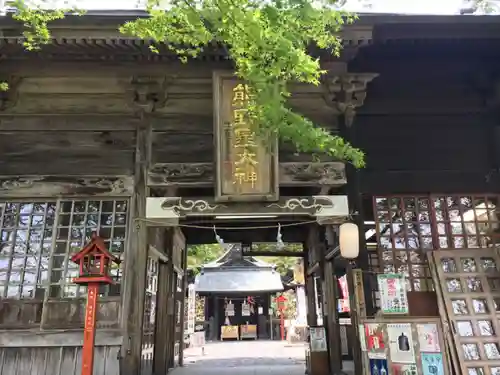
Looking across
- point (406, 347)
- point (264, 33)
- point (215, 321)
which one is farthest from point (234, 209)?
point (215, 321)

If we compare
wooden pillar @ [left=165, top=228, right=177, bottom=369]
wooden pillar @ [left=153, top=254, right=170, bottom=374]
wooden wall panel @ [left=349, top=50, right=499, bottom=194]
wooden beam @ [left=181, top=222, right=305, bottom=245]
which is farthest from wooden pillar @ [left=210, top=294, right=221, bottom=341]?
wooden wall panel @ [left=349, top=50, right=499, bottom=194]

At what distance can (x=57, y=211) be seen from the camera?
273 inches

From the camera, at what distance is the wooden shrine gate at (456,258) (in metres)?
6.03

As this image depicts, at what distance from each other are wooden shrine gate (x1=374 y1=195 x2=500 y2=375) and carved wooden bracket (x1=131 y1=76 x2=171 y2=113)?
4257 millimetres

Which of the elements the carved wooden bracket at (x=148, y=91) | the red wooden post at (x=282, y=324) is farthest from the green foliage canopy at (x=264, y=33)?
the red wooden post at (x=282, y=324)

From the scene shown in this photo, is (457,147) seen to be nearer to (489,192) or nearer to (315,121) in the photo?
(489,192)

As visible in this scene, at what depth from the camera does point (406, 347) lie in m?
5.96

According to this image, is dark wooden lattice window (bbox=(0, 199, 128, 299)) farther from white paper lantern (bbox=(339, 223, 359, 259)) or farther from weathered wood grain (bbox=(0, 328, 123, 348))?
white paper lantern (bbox=(339, 223, 359, 259))

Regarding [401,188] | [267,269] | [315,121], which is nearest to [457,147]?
[401,188]

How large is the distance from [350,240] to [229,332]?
22.2 meters

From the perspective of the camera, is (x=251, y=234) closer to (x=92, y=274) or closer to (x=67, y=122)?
(x=67, y=122)

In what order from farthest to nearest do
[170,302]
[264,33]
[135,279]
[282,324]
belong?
[282,324], [170,302], [135,279], [264,33]

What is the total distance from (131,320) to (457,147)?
6345 mm

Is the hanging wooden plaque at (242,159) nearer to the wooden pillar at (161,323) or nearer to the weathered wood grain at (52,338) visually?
the weathered wood grain at (52,338)
